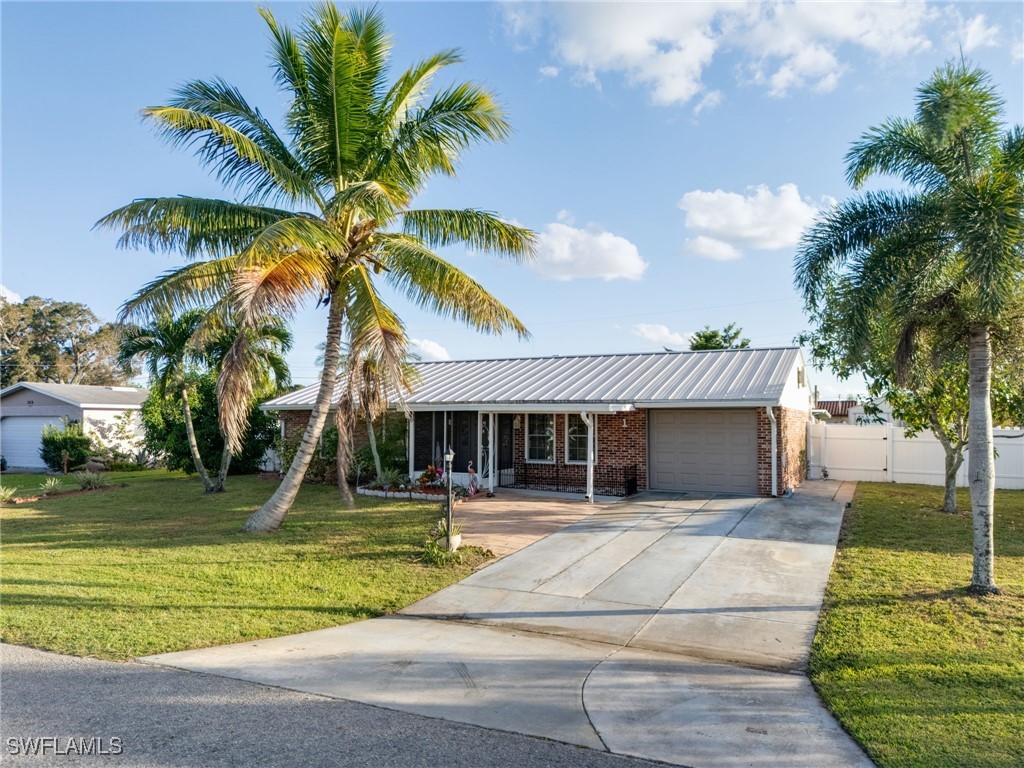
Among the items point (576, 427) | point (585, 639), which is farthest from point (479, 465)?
point (585, 639)

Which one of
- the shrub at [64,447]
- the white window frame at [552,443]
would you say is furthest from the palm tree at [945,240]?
the shrub at [64,447]

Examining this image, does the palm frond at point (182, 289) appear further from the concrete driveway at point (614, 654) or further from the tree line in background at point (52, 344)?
the tree line in background at point (52, 344)

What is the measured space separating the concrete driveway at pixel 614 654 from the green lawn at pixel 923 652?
28 centimetres

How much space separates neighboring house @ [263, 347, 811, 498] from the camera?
49.8 feet

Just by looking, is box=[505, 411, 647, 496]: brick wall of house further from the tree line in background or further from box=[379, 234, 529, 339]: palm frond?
the tree line in background

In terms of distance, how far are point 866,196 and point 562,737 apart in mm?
7969

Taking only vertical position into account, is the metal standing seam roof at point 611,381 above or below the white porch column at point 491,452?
above

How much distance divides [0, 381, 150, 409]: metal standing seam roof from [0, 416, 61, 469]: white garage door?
1094 millimetres

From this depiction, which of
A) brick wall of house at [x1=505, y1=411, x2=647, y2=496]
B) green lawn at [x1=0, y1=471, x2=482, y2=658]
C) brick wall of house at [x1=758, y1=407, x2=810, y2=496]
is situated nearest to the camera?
green lawn at [x1=0, y1=471, x2=482, y2=658]

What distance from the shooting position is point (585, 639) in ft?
22.9

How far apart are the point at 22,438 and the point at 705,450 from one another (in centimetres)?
2845

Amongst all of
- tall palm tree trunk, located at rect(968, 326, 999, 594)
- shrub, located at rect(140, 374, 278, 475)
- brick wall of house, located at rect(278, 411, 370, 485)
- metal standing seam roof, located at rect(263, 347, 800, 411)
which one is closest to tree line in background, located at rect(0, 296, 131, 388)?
shrub, located at rect(140, 374, 278, 475)

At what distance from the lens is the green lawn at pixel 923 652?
4539mm

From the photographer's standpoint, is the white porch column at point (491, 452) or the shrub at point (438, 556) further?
the white porch column at point (491, 452)
